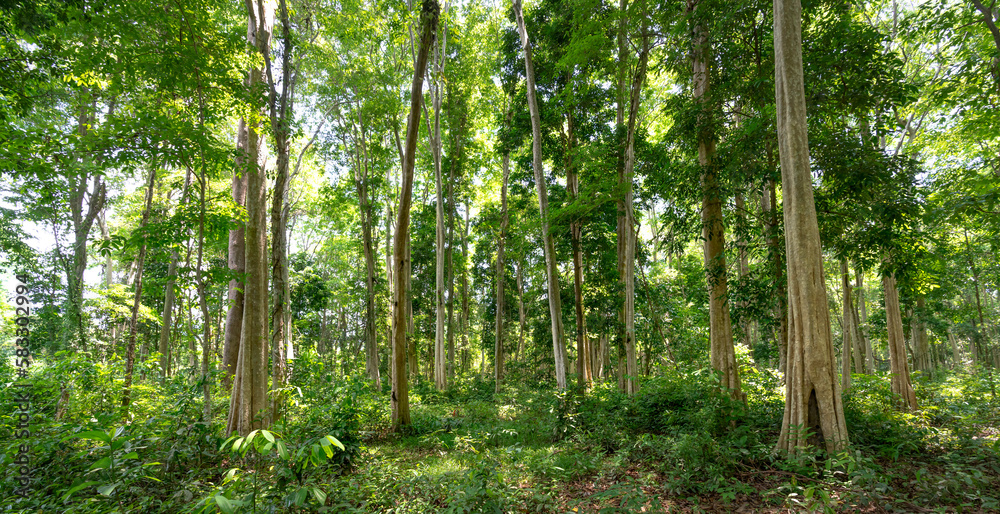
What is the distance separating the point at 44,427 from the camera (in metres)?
4.92

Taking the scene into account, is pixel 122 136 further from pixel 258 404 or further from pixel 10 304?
pixel 10 304

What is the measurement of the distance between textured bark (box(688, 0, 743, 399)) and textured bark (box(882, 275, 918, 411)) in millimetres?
4037

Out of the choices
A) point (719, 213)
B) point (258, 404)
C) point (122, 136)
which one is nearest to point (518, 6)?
point (719, 213)

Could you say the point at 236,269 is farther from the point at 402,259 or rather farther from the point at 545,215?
the point at 545,215

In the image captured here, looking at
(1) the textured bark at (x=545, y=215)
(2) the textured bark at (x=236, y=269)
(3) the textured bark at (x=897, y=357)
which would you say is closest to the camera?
(2) the textured bark at (x=236, y=269)

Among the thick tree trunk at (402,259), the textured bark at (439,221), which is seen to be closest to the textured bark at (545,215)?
the textured bark at (439,221)

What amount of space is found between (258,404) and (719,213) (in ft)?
26.3

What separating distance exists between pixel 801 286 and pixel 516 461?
14.0ft

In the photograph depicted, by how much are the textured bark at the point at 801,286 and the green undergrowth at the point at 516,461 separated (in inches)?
15.1

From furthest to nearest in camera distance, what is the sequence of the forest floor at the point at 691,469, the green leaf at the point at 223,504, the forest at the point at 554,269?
1. the forest at the point at 554,269
2. the forest floor at the point at 691,469
3. the green leaf at the point at 223,504

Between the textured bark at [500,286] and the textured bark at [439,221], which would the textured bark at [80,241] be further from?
the textured bark at [500,286]

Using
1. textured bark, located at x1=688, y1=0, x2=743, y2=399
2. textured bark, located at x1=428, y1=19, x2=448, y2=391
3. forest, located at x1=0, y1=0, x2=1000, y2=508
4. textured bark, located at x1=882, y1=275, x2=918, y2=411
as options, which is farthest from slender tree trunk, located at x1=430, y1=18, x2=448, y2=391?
textured bark, located at x1=882, y1=275, x2=918, y2=411

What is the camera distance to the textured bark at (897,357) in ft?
26.1

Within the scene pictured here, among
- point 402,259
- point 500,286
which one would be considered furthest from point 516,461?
point 500,286
